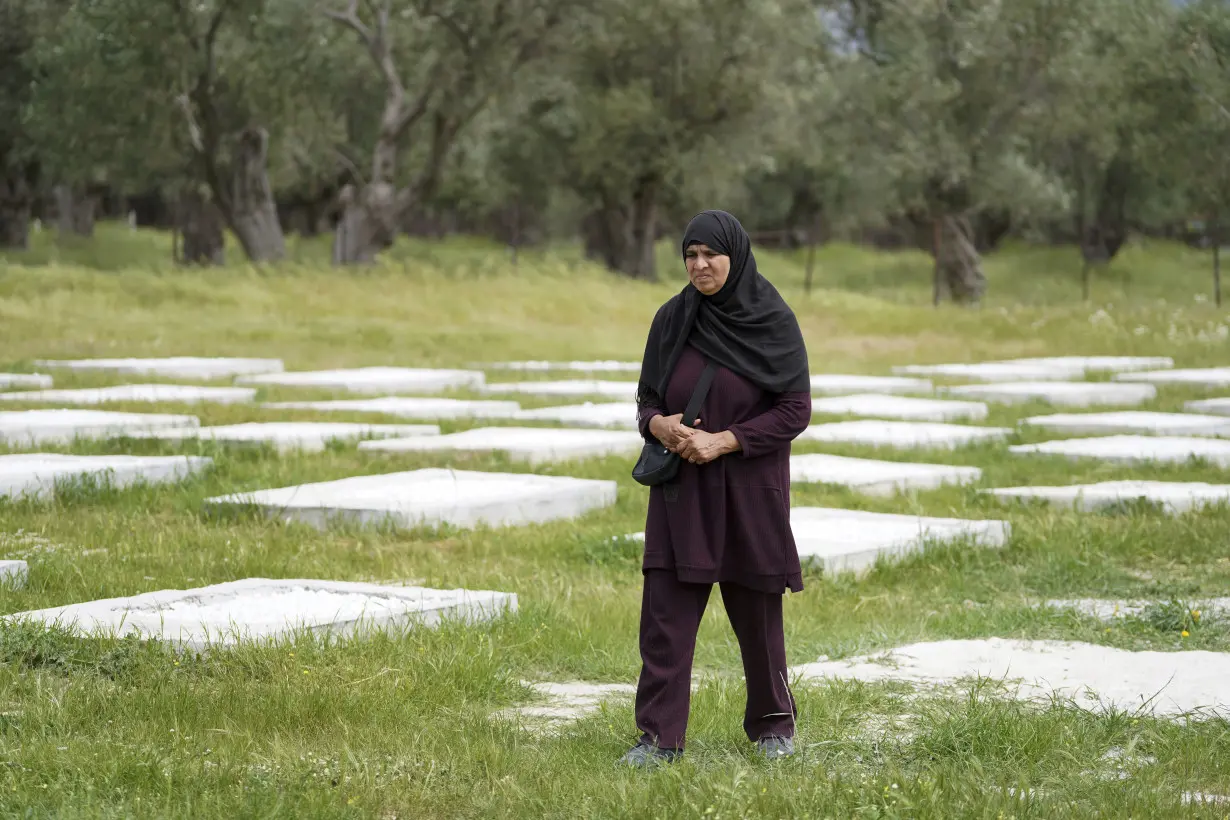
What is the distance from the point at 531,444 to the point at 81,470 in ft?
10.7

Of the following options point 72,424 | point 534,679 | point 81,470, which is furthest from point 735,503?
point 72,424

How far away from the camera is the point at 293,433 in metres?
12.9

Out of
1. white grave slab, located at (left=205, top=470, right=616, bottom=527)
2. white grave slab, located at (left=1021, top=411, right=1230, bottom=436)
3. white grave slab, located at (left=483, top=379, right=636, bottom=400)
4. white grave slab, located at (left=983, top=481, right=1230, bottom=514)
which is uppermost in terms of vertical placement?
white grave slab, located at (left=205, top=470, right=616, bottom=527)

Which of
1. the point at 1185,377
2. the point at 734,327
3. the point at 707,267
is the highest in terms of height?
the point at 707,267

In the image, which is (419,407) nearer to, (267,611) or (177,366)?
(177,366)

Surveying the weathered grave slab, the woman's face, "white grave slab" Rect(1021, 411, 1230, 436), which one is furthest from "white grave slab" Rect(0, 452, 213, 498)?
"white grave slab" Rect(1021, 411, 1230, 436)

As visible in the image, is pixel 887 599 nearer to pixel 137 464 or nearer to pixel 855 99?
pixel 137 464

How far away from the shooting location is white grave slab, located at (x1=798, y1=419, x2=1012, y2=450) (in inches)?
550

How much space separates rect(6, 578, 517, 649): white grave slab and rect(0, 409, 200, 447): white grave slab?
18.3 ft

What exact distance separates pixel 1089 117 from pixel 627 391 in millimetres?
26488

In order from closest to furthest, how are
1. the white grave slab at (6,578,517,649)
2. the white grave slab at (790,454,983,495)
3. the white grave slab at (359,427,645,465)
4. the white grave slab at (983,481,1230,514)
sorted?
the white grave slab at (6,578,517,649) → the white grave slab at (983,481,1230,514) → the white grave slab at (790,454,983,495) → the white grave slab at (359,427,645,465)

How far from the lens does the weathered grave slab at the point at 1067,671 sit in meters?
6.13

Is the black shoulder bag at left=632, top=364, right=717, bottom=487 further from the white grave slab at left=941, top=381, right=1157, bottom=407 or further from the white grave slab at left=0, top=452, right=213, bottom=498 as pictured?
the white grave slab at left=941, top=381, right=1157, bottom=407

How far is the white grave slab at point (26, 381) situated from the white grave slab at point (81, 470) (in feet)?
18.9
